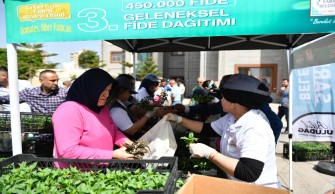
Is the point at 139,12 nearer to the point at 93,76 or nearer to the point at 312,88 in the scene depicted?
the point at 93,76

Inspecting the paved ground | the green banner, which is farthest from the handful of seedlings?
the paved ground

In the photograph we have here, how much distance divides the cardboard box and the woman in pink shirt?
24.0 inches

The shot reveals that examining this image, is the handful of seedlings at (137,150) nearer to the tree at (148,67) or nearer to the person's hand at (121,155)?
the person's hand at (121,155)

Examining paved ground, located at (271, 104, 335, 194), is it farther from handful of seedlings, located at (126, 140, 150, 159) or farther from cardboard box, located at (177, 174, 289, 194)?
cardboard box, located at (177, 174, 289, 194)

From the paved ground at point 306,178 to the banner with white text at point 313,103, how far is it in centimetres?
84

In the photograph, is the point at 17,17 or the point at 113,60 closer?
the point at 17,17

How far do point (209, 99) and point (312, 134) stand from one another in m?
1.56

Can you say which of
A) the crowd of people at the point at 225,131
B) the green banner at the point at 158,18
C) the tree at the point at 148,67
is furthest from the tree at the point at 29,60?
the crowd of people at the point at 225,131

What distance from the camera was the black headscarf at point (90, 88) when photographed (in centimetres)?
178

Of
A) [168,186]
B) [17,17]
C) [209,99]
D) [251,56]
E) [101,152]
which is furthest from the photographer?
[251,56]

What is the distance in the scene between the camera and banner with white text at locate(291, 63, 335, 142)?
3.64 metres

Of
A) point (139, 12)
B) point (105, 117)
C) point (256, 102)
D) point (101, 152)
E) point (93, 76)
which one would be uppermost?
point (139, 12)

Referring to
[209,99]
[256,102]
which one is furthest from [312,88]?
[256,102]

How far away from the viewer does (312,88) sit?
3.77 meters
